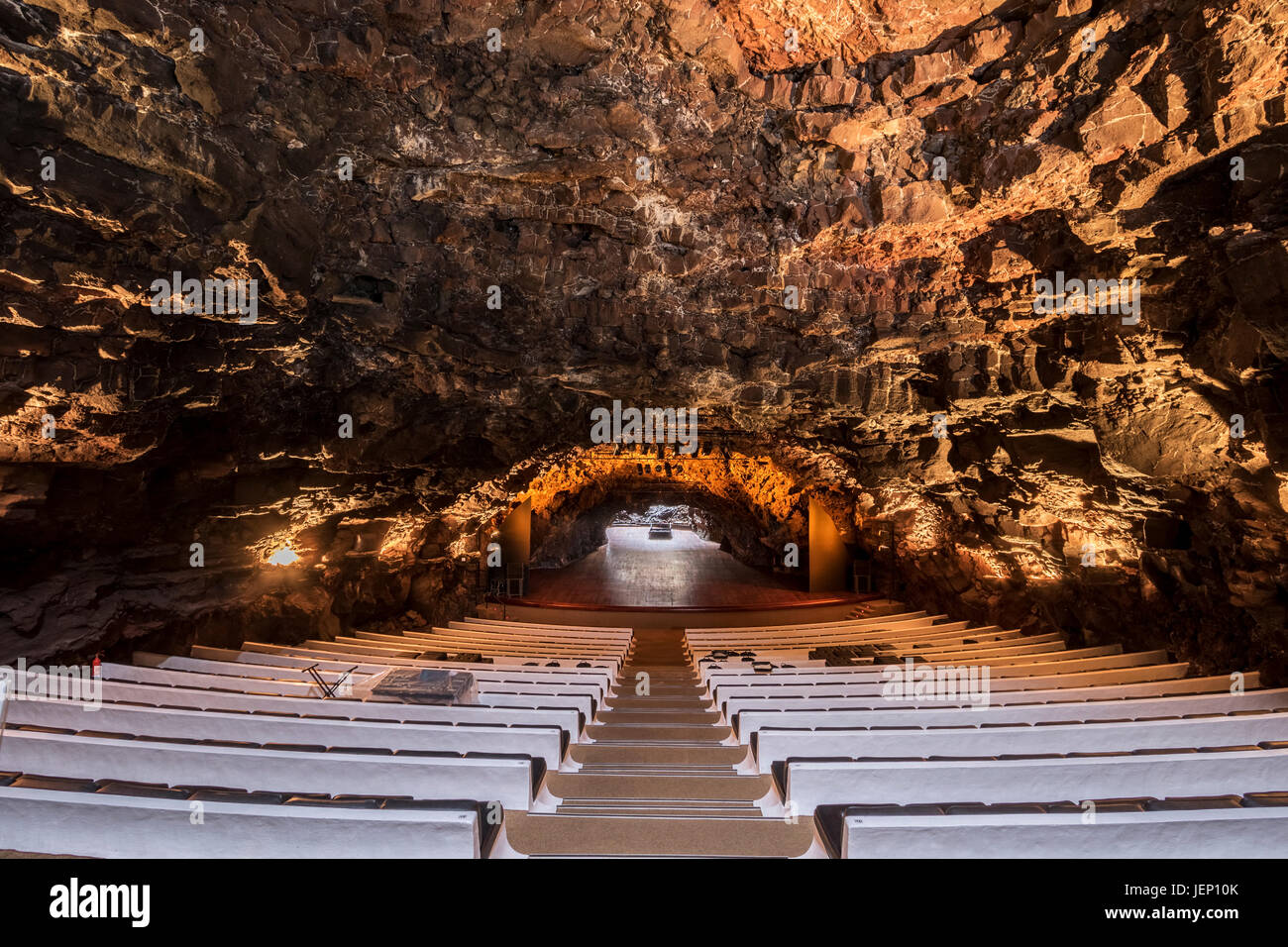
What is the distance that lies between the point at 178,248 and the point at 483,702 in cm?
506

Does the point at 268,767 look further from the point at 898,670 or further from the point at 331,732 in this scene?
the point at 898,670

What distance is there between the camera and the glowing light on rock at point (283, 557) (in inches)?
391

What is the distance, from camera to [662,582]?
21594mm

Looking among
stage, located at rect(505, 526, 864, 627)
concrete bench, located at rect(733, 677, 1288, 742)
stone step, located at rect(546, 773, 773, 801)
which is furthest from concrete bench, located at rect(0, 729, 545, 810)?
stage, located at rect(505, 526, 864, 627)

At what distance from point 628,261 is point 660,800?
18.2ft

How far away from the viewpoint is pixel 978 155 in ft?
19.7

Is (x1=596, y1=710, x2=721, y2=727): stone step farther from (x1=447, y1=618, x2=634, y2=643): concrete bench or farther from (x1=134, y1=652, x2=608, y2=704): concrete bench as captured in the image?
(x1=447, y1=618, x2=634, y2=643): concrete bench

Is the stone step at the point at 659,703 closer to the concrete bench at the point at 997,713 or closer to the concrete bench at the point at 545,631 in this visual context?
the concrete bench at the point at 997,713

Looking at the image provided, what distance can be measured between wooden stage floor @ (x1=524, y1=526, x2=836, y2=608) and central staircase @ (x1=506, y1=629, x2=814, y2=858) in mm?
12013

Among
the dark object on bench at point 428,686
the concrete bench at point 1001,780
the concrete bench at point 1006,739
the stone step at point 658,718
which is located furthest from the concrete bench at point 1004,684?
the dark object on bench at point 428,686

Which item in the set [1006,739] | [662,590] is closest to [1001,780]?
[1006,739]

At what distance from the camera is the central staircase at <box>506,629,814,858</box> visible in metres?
3.79

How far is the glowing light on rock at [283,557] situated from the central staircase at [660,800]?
6537 mm

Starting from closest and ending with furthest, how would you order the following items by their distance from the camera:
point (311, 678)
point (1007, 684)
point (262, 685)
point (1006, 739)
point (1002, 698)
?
point (1006, 739) → point (1002, 698) → point (262, 685) → point (1007, 684) → point (311, 678)
